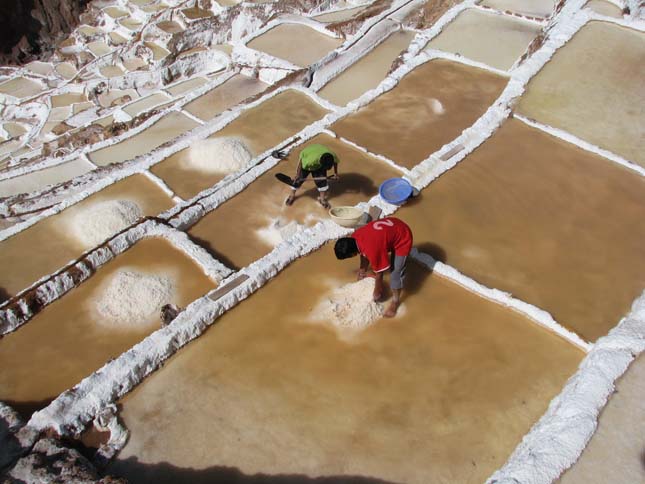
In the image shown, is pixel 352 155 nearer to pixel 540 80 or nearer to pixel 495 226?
pixel 495 226

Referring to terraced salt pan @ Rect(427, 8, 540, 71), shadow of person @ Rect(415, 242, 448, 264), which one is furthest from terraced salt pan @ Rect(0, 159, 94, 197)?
shadow of person @ Rect(415, 242, 448, 264)

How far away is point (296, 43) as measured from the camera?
16797 mm

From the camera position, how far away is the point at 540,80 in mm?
9836

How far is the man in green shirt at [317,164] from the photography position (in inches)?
290

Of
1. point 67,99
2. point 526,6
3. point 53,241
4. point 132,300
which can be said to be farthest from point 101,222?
point 67,99

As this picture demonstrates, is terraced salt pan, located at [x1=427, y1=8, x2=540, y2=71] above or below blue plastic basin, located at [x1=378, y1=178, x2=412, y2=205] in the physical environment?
below

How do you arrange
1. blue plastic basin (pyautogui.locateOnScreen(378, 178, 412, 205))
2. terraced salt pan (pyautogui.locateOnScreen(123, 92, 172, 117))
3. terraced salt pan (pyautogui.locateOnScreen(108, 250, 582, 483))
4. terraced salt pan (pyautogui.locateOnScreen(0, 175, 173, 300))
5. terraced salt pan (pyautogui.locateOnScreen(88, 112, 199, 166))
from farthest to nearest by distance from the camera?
terraced salt pan (pyautogui.locateOnScreen(123, 92, 172, 117)), terraced salt pan (pyautogui.locateOnScreen(88, 112, 199, 166)), terraced salt pan (pyautogui.locateOnScreen(0, 175, 173, 300)), blue plastic basin (pyautogui.locateOnScreen(378, 178, 412, 205)), terraced salt pan (pyautogui.locateOnScreen(108, 250, 582, 483))

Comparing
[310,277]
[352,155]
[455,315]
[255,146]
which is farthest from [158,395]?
[255,146]

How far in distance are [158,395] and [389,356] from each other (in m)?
2.29

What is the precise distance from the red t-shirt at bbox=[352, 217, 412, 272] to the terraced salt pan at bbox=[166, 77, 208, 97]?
15.2 meters

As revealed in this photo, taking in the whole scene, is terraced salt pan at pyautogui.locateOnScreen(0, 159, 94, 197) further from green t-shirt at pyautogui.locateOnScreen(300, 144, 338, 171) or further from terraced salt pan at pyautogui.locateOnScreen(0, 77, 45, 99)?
terraced salt pan at pyautogui.locateOnScreen(0, 77, 45, 99)

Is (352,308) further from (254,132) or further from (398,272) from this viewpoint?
(254,132)

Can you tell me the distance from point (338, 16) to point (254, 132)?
37.3ft

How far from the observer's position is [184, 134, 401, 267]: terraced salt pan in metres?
7.66
